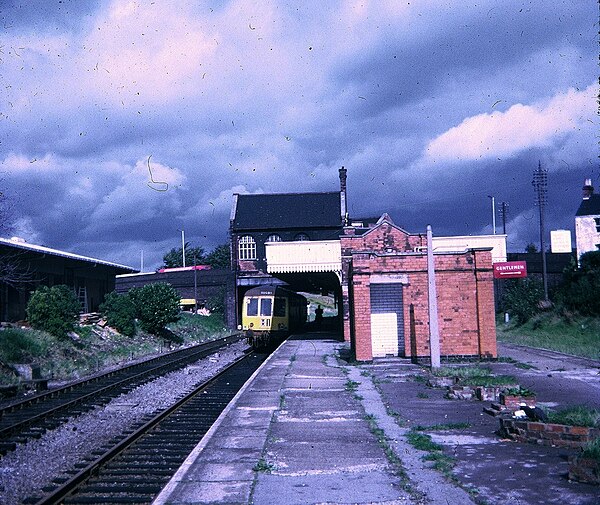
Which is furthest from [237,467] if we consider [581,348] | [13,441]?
[581,348]

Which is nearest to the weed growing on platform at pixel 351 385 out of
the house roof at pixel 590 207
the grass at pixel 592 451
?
the grass at pixel 592 451

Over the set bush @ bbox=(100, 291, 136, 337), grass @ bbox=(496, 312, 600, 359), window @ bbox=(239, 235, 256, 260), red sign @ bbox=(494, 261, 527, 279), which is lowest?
grass @ bbox=(496, 312, 600, 359)

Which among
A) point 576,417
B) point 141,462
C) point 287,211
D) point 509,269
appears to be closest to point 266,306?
point 141,462

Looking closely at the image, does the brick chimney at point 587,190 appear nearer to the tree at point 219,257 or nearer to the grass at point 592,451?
the grass at point 592,451

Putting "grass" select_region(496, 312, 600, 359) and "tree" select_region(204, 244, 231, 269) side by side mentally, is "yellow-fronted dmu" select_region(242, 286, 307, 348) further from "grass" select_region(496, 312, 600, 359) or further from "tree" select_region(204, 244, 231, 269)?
"tree" select_region(204, 244, 231, 269)

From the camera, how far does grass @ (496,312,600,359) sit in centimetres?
2334

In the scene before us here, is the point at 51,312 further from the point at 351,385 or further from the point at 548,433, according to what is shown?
the point at 548,433

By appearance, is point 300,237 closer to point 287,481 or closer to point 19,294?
point 19,294

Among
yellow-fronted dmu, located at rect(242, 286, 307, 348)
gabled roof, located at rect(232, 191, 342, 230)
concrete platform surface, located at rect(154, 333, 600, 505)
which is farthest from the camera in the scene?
gabled roof, located at rect(232, 191, 342, 230)

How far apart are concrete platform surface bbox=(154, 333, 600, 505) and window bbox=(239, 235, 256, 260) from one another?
40510mm

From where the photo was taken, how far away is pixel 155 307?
3256 centimetres

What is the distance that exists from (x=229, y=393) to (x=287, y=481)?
8.73 meters

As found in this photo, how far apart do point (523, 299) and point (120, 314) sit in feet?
81.1

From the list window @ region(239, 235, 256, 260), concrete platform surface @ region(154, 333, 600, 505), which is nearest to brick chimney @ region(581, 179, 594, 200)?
window @ region(239, 235, 256, 260)
